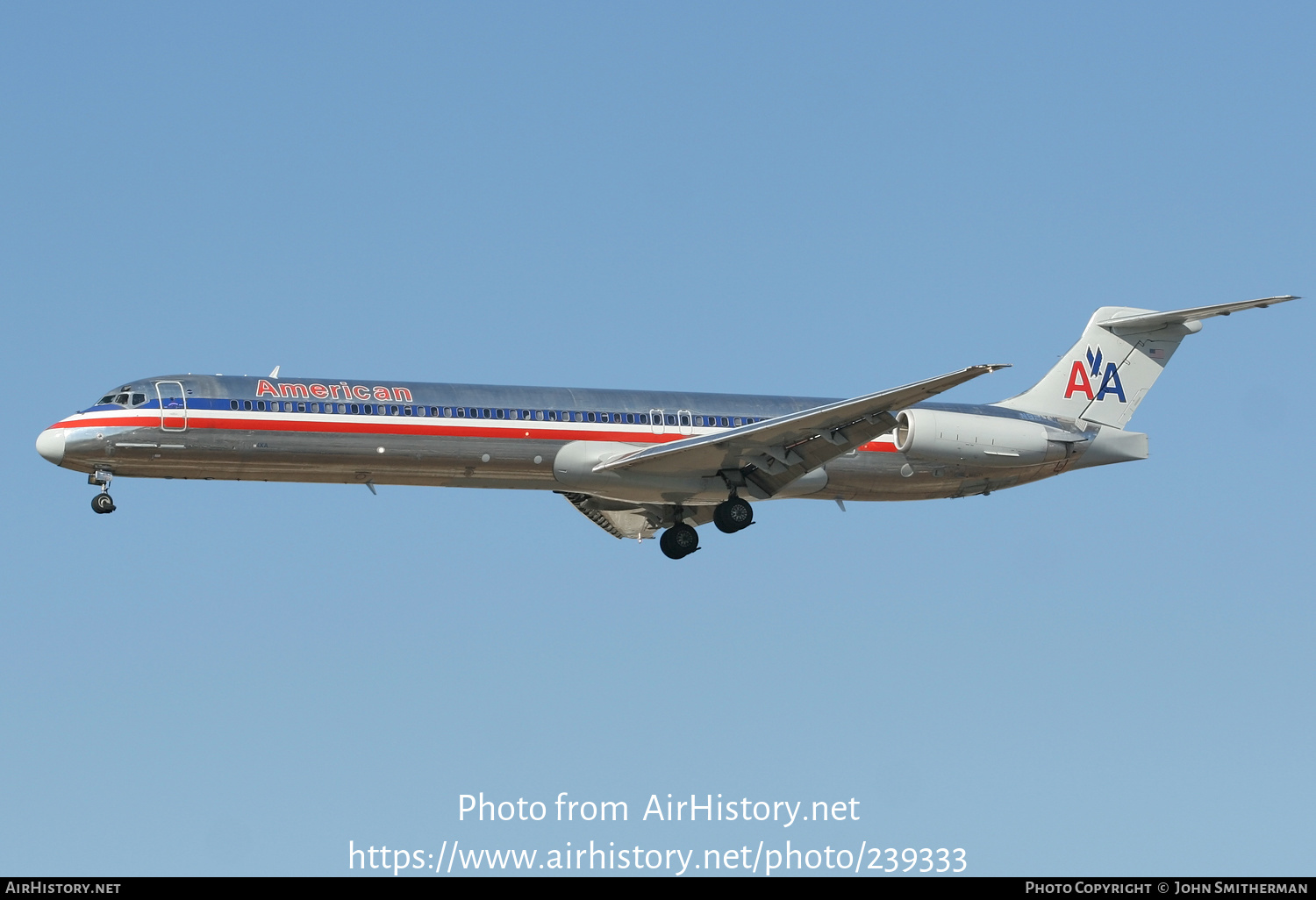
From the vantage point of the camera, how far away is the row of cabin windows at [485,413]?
1276 inches

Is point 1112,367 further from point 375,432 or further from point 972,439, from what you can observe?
point 375,432

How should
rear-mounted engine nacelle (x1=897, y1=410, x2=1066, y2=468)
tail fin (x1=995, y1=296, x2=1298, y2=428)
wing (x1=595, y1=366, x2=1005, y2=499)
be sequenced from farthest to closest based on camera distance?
tail fin (x1=995, y1=296, x2=1298, y2=428) < rear-mounted engine nacelle (x1=897, y1=410, x2=1066, y2=468) < wing (x1=595, y1=366, x2=1005, y2=499)

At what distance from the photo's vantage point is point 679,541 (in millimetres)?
36875

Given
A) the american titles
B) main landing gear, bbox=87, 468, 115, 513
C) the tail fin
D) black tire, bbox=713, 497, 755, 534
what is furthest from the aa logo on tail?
main landing gear, bbox=87, 468, 115, 513

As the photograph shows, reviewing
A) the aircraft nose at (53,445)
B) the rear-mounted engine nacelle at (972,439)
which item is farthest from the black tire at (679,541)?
the aircraft nose at (53,445)

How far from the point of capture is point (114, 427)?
105 feet

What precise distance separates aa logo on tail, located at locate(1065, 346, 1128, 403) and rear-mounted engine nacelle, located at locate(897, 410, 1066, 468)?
7.54ft

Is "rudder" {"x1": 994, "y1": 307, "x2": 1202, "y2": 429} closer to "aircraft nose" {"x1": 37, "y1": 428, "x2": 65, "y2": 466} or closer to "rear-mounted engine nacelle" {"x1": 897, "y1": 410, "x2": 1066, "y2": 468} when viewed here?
"rear-mounted engine nacelle" {"x1": 897, "y1": 410, "x2": 1066, "y2": 468}

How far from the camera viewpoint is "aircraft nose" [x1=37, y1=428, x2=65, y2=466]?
31.8 metres

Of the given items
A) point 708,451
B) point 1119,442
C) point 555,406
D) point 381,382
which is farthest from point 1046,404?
point 381,382

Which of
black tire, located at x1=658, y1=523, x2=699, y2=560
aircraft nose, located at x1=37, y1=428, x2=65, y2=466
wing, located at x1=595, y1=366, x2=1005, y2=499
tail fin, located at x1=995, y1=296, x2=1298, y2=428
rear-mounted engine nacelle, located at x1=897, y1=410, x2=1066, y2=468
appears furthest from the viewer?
tail fin, located at x1=995, y1=296, x2=1298, y2=428

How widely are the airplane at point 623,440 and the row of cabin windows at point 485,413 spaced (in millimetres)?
32
